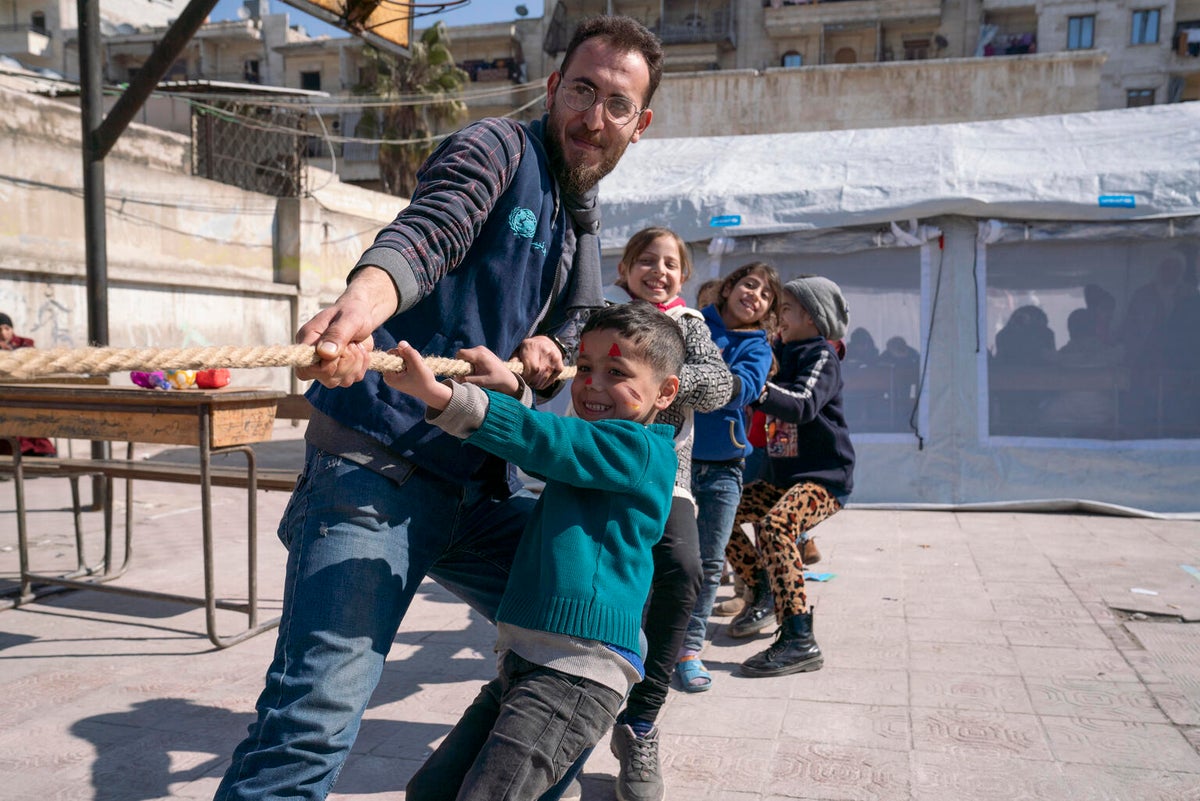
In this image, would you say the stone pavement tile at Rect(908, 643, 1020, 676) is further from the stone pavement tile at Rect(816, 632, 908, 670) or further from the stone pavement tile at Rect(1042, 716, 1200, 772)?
the stone pavement tile at Rect(1042, 716, 1200, 772)

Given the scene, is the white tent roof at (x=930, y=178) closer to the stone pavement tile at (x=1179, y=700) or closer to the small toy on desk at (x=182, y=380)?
the small toy on desk at (x=182, y=380)

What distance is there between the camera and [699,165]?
29.1 ft

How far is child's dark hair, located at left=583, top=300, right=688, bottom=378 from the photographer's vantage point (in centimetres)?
221

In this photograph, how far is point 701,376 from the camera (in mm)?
3150

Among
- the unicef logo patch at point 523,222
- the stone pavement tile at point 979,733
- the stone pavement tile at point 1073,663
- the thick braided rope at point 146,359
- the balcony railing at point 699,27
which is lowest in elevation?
the stone pavement tile at point 1073,663

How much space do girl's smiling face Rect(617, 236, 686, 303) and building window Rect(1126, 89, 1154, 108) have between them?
3742 centimetres

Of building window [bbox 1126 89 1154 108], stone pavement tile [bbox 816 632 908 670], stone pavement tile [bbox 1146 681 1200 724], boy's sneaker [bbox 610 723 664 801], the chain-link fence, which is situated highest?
building window [bbox 1126 89 1154 108]

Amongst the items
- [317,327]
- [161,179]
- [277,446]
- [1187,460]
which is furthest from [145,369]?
[161,179]

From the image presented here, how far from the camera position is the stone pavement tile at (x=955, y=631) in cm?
430

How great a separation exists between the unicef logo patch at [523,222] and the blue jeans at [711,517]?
6.44 feet

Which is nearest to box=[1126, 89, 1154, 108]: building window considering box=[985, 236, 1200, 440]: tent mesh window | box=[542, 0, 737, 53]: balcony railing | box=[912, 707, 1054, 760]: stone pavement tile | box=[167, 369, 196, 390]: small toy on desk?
box=[542, 0, 737, 53]: balcony railing

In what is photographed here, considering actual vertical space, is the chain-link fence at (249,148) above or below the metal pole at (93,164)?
above

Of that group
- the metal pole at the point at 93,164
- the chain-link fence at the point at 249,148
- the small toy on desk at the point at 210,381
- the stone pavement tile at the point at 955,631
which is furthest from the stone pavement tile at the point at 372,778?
the chain-link fence at the point at 249,148

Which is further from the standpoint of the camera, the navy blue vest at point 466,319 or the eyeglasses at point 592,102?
the eyeglasses at point 592,102
